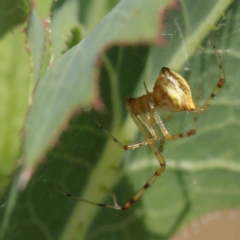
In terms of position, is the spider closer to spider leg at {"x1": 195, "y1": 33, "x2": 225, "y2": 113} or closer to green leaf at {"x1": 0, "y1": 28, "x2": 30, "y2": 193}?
spider leg at {"x1": 195, "y1": 33, "x2": 225, "y2": 113}

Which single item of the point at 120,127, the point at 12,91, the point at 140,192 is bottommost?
the point at 140,192

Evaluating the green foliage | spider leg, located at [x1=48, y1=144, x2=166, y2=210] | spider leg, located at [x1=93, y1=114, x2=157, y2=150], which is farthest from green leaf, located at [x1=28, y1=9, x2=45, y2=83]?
spider leg, located at [x1=48, y1=144, x2=166, y2=210]

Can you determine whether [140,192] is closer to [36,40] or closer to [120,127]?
[120,127]

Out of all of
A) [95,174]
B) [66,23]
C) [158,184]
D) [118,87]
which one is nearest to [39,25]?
[66,23]

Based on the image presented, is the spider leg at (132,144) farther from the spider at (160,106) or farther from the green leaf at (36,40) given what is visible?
the green leaf at (36,40)

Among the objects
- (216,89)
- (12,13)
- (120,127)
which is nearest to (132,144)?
(120,127)
